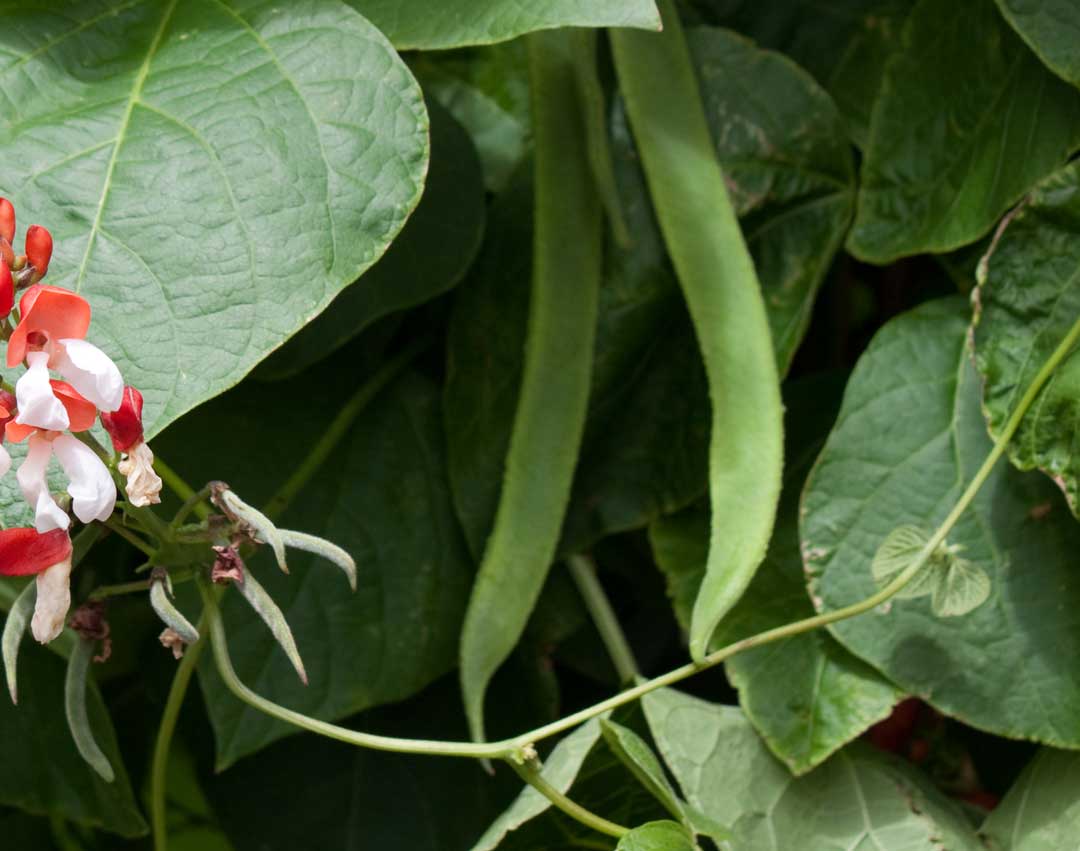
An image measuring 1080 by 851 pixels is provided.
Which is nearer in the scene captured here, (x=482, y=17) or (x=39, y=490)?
(x=39, y=490)

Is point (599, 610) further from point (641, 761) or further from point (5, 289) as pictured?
point (5, 289)

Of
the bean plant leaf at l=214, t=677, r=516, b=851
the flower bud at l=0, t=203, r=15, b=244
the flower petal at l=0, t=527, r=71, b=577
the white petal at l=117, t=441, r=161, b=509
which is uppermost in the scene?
the flower bud at l=0, t=203, r=15, b=244

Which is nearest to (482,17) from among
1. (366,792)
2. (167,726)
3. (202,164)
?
(202,164)

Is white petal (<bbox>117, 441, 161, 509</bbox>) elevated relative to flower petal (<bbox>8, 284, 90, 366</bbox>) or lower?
lower

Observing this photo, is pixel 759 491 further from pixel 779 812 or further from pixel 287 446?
pixel 287 446

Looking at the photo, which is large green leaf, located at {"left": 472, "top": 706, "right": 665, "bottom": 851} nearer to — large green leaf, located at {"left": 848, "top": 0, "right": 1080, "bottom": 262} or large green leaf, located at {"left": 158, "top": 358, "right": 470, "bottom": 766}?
large green leaf, located at {"left": 158, "top": 358, "right": 470, "bottom": 766}

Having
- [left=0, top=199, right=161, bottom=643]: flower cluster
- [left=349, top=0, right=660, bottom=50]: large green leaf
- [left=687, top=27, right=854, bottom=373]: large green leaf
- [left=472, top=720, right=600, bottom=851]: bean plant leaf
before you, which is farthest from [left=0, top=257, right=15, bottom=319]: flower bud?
[left=687, top=27, right=854, bottom=373]: large green leaf

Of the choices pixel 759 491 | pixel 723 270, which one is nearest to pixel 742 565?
pixel 759 491

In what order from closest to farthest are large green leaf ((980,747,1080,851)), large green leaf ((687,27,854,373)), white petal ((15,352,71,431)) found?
white petal ((15,352,71,431)) → large green leaf ((980,747,1080,851)) → large green leaf ((687,27,854,373))

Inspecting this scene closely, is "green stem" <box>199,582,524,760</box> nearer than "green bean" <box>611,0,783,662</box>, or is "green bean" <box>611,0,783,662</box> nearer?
"green stem" <box>199,582,524,760</box>
